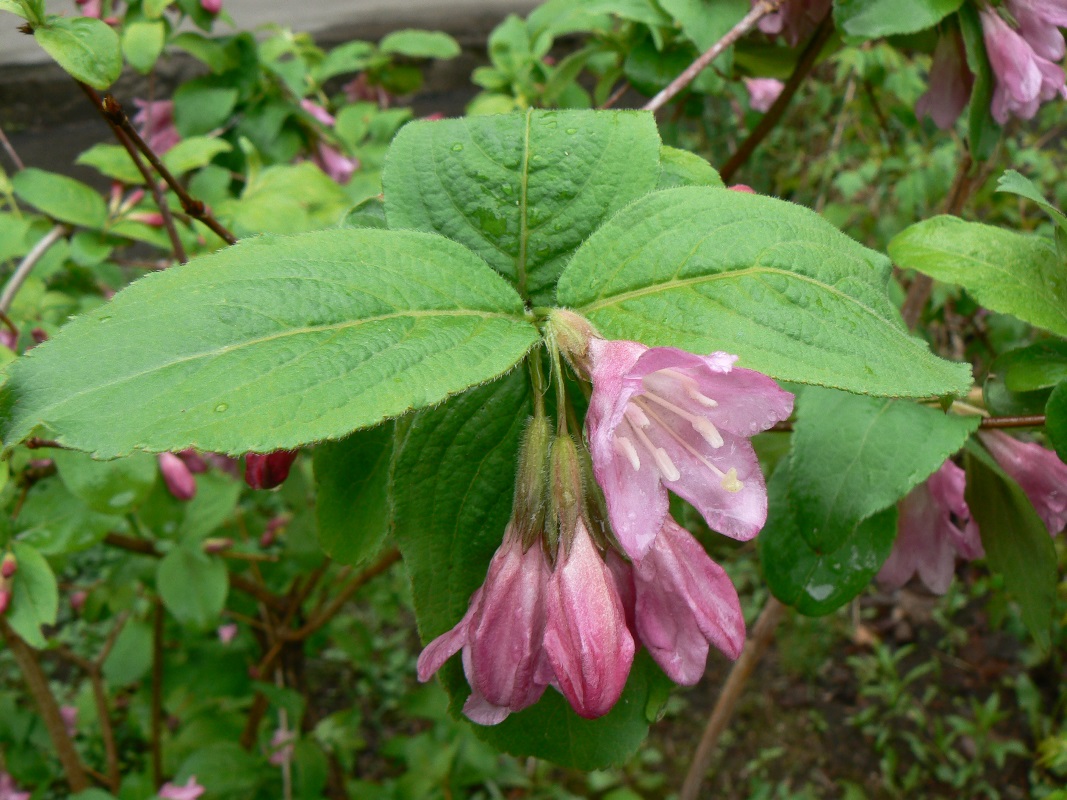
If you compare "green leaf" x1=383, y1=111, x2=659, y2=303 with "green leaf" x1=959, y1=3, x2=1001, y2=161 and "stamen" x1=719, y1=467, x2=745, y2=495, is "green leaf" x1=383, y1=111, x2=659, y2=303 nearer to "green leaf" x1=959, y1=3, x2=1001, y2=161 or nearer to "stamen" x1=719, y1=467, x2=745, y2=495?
"stamen" x1=719, y1=467, x2=745, y2=495

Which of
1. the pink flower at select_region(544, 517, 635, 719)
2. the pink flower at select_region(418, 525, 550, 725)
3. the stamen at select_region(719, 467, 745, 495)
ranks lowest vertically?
the pink flower at select_region(418, 525, 550, 725)

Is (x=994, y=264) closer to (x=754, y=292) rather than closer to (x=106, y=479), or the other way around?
(x=754, y=292)

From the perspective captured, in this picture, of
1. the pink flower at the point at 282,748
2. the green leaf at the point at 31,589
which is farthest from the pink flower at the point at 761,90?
the pink flower at the point at 282,748

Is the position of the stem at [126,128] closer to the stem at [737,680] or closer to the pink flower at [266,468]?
the pink flower at [266,468]

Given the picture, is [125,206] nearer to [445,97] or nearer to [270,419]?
[270,419]

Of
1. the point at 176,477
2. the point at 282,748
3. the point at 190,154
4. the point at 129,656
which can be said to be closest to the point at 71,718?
the point at 129,656

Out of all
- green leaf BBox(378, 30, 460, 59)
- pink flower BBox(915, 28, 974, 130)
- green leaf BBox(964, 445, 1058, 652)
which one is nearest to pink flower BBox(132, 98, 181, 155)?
green leaf BBox(378, 30, 460, 59)

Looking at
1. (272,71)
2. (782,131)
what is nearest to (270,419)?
(272,71)
